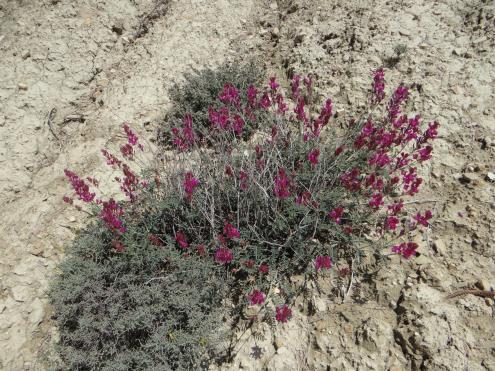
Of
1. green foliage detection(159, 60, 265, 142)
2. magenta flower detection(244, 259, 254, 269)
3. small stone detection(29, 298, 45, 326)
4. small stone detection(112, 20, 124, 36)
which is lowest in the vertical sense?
small stone detection(29, 298, 45, 326)

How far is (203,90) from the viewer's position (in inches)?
178

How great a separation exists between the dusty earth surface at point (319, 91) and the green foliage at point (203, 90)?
0.78 feet

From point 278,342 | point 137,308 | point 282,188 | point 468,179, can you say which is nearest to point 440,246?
point 468,179

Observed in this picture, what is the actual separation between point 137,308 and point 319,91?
309 centimetres

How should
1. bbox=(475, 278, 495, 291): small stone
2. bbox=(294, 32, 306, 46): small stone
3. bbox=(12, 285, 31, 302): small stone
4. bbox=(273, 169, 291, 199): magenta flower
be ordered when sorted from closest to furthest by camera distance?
1. bbox=(475, 278, 495, 291): small stone
2. bbox=(273, 169, 291, 199): magenta flower
3. bbox=(12, 285, 31, 302): small stone
4. bbox=(294, 32, 306, 46): small stone

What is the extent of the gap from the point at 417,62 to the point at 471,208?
6.34 feet

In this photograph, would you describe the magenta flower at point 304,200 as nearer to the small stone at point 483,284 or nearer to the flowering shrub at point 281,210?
the flowering shrub at point 281,210

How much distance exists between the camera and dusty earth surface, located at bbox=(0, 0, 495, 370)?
104 inches

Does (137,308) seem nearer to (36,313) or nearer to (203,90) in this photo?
(36,313)

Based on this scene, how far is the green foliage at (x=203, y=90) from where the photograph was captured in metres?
4.47

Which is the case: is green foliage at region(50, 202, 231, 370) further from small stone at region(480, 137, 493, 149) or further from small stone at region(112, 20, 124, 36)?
small stone at region(112, 20, 124, 36)

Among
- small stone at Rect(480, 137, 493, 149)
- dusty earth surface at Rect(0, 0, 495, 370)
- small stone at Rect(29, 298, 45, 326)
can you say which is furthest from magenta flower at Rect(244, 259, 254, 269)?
small stone at Rect(480, 137, 493, 149)

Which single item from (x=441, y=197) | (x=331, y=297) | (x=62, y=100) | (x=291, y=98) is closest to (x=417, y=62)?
(x=291, y=98)

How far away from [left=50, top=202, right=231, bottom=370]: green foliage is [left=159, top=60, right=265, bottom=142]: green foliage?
1739 millimetres
